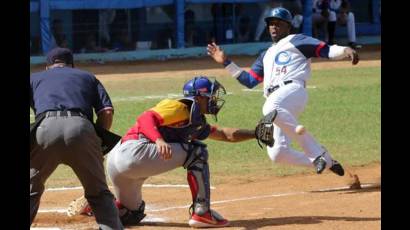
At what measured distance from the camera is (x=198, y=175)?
845cm

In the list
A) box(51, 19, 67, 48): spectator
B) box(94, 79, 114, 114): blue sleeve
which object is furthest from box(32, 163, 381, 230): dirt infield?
box(51, 19, 67, 48): spectator

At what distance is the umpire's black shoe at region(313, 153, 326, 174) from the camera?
33.1 feet

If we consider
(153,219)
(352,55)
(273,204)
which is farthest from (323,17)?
(153,219)

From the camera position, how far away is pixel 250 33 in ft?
94.3

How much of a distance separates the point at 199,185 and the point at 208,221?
0.99ft

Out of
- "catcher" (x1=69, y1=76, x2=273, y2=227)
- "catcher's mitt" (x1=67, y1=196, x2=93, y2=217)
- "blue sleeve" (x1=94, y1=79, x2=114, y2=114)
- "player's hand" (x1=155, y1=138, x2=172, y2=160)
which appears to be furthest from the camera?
"catcher's mitt" (x1=67, y1=196, x2=93, y2=217)

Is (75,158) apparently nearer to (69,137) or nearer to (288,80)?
(69,137)

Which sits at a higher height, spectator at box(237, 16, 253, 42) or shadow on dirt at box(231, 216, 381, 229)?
spectator at box(237, 16, 253, 42)

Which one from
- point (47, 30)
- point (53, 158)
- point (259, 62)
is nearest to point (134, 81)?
point (47, 30)

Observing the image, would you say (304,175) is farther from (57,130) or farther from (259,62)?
(57,130)

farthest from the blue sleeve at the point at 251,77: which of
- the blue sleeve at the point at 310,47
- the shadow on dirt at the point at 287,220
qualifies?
the shadow on dirt at the point at 287,220

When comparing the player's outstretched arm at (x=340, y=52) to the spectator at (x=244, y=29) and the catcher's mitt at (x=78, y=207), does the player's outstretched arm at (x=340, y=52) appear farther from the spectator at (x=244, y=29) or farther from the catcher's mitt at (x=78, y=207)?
the spectator at (x=244, y=29)

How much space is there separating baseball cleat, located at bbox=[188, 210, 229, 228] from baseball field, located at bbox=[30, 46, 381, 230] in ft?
0.62

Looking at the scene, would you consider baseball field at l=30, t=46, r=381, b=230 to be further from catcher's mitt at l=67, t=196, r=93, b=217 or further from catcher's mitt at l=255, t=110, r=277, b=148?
catcher's mitt at l=255, t=110, r=277, b=148
